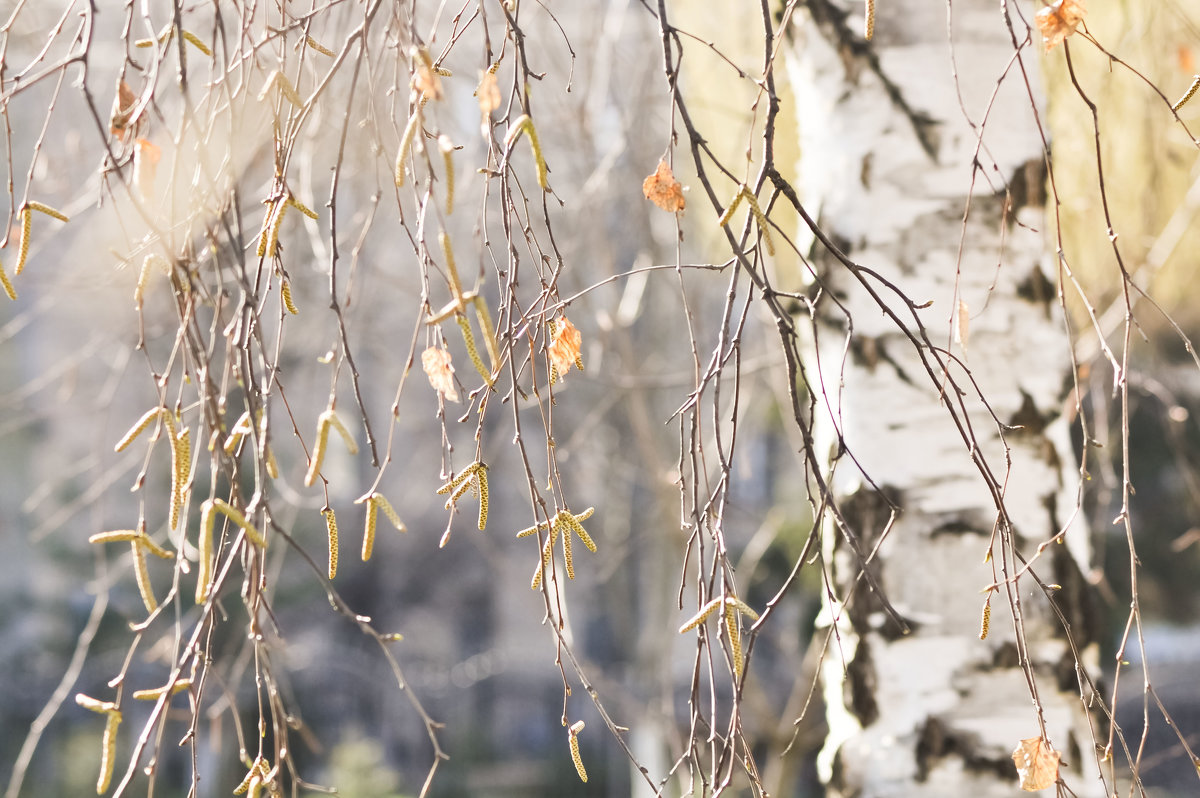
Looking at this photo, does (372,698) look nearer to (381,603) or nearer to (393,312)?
(381,603)

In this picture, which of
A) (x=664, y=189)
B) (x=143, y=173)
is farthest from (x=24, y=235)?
(x=664, y=189)

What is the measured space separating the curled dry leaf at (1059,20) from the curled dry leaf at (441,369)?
576 mm

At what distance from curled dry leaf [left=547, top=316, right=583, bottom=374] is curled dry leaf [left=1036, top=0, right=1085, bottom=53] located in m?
0.48

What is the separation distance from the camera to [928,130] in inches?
48.6

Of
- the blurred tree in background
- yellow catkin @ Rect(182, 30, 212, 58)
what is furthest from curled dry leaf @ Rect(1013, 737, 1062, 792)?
yellow catkin @ Rect(182, 30, 212, 58)

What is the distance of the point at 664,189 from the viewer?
2.94 ft

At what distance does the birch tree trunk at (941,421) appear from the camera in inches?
46.6

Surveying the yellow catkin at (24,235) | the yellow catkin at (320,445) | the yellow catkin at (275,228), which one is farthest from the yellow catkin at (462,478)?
the yellow catkin at (24,235)

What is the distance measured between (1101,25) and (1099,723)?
256 cm

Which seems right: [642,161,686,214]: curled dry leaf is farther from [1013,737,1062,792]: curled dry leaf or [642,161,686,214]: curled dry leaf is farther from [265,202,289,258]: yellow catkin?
[1013,737,1062,792]: curled dry leaf

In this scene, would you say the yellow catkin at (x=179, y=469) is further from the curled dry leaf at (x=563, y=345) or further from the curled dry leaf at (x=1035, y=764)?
the curled dry leaf at (x=1035, y=764)

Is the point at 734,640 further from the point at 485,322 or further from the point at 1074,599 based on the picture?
the point at 1074,599

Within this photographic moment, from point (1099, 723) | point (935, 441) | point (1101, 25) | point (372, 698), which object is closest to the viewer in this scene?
point (935, 441)

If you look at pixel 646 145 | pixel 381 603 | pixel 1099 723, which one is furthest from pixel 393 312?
pixel 1099 723
